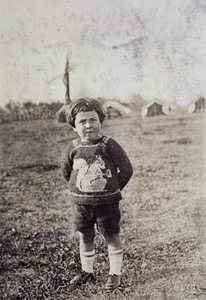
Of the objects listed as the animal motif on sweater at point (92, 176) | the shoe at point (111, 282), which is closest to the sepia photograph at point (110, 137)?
the shoe at point (111, 282)

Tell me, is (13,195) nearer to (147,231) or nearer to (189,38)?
(147,231)

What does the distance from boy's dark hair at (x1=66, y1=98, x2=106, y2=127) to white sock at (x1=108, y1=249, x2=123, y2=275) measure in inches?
43.6

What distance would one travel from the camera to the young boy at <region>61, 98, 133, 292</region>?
286 centimetres

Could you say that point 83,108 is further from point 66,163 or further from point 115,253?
point 115,253

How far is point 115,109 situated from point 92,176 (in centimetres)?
70

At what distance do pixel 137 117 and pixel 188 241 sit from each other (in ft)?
3.96

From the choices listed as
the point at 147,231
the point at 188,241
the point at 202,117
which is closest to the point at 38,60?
the point at 202,117

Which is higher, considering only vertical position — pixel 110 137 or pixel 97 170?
pixel 110 137

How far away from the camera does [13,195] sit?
318 centimetres

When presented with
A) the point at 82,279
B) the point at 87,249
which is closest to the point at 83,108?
the point at 87,249

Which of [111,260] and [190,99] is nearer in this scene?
[111,260]

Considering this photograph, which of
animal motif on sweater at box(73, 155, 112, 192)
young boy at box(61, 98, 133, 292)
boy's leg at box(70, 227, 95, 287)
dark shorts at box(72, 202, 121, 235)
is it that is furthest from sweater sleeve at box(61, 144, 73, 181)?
boy's leg at box(70, 227, 95, 287)

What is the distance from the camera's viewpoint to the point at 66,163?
9.80ft

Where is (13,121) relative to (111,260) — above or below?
above
